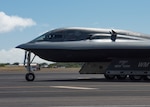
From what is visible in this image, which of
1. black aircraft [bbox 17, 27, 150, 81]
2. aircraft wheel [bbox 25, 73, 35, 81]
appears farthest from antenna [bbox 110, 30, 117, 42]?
aircraft wheel [bbox 25, 73, 35, 81]

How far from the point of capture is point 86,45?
3322 cm

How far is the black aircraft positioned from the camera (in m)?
33.0

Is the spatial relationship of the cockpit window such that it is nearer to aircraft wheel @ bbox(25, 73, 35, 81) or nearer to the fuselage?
the fuselage

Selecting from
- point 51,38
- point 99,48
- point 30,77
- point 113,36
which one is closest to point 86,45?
point 99,48

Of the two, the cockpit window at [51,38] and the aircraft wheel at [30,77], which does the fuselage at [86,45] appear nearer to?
the cockpit window at [51,38]

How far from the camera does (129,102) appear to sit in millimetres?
15297

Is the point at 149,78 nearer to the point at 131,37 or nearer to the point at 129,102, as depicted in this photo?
the point at 131,37

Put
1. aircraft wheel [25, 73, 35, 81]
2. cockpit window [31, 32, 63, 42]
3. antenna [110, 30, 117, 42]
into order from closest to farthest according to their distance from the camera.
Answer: aircraft wheel [25, 73, 35, 81] < cockpit window [31, 32, 63, 42] < antenna [110, 30, 117, 42]

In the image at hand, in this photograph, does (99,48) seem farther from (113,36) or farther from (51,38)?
(51,38)

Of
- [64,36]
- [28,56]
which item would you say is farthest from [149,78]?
[28,56]

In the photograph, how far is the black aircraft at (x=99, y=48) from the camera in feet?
108

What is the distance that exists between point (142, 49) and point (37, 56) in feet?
27.2

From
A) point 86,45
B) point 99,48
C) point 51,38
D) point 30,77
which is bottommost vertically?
point 30,77

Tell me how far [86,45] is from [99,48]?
1.03 metres
